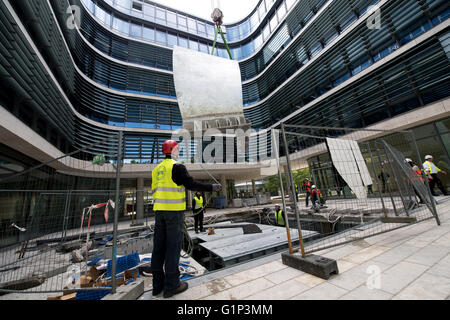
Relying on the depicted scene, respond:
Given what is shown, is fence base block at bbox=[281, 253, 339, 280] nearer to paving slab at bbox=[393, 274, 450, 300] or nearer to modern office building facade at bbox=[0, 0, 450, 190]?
paving slab at bbox=[393, 274, 450, 300]

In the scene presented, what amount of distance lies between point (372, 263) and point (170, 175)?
108 inches

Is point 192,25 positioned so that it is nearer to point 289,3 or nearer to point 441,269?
point 289,3

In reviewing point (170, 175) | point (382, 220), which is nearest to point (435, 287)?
point (170, 175)

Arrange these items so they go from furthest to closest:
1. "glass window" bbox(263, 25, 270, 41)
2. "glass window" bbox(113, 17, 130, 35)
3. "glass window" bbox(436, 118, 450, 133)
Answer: "glass window" bbox(263, 25, 270, 41)
"glass window" bbox(113, 17, 130, 35)
"glass window" bbox(436, 118, 450, 133)

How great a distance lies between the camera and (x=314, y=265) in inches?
78.8

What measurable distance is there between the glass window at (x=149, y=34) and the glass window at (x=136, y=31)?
1.71 ft

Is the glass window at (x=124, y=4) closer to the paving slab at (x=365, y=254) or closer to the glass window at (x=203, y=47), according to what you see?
the glass window at (x=203, y=47)

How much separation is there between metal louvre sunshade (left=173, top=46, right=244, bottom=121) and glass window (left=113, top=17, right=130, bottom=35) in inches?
807

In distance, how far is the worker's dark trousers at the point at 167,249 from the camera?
1.92 meters

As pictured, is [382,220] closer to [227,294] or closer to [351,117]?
[227,294]

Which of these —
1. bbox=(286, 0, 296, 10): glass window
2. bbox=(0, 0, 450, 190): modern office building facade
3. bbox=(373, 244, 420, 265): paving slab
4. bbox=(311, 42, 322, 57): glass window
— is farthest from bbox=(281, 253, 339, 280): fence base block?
bbox=(286, 0, 296, 10): glass window

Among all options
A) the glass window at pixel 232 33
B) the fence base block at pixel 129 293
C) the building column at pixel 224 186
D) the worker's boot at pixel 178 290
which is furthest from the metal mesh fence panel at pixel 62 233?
the glass window at pixel 232 33

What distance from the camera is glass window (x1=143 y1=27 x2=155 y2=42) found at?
A: 65.8 ft

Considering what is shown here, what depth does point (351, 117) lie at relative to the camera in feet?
41.9
